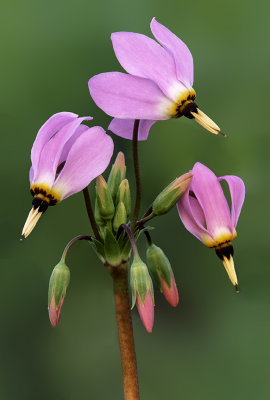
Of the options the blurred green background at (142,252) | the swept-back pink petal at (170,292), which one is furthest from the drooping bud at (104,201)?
the blurred green background at (142,252)

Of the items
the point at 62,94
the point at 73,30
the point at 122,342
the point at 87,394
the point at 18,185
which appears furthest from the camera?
the point at 73,30

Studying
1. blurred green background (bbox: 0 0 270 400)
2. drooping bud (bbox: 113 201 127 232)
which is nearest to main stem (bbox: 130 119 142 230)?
drooping bud (bbox: 113 201 127 232)

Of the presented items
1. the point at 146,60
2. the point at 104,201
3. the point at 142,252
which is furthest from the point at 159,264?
the point at 142,252

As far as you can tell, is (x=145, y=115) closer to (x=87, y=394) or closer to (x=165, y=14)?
(x=87, y=394)

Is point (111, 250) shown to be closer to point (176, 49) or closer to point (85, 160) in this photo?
point (85, 160)

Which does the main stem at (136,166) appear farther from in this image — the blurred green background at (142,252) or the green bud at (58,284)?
the blurred green background at (142,252)

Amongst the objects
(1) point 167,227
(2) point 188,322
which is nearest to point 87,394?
(2) point 188,322

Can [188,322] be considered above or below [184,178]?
below
